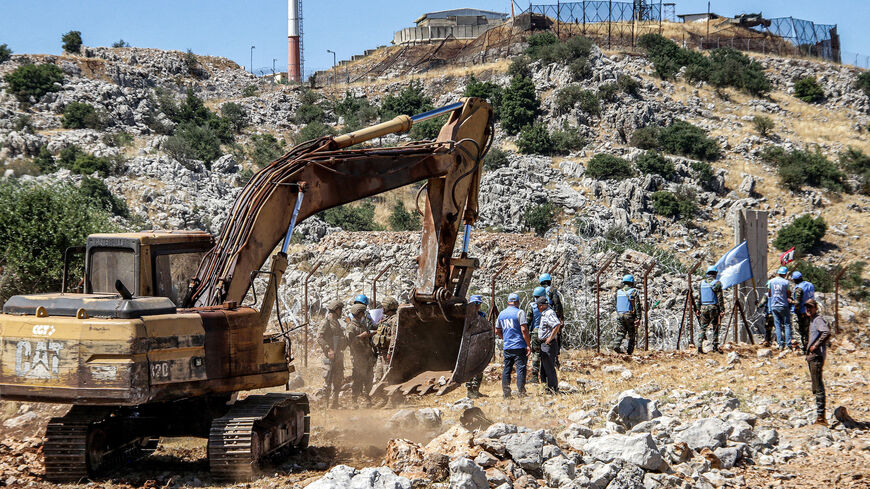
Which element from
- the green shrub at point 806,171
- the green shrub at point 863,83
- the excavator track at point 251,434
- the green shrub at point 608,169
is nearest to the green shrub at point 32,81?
the green shrub at point 608,169

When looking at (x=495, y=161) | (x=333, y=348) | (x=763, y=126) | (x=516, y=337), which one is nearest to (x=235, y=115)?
(x=495, y=161)

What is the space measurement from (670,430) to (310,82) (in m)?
60.7

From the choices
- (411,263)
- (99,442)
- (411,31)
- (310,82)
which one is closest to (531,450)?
(99,442)

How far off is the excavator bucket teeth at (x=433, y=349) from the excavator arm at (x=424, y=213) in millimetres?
13

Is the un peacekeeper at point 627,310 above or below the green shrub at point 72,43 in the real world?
below

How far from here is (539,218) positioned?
36.9 meters

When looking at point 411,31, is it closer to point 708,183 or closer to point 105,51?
point 105,51

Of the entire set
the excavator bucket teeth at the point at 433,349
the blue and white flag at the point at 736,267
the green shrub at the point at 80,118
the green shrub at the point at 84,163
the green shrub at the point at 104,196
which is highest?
the green shrub at the point at 80,118

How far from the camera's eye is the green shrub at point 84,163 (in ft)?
129

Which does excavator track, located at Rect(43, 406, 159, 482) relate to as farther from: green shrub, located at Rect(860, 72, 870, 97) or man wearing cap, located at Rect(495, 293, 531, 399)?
green shrub, located at Rect(860, 72, 870, 97)

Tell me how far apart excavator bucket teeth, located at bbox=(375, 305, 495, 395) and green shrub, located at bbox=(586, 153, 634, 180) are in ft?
107

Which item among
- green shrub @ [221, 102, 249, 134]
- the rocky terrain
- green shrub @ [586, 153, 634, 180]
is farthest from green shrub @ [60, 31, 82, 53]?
green shrub @ [586, 153, 634, 180]

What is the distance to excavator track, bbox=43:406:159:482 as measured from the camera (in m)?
8.55

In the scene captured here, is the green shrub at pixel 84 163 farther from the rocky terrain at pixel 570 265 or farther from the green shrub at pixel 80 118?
the green shrub at pixel 80 118
